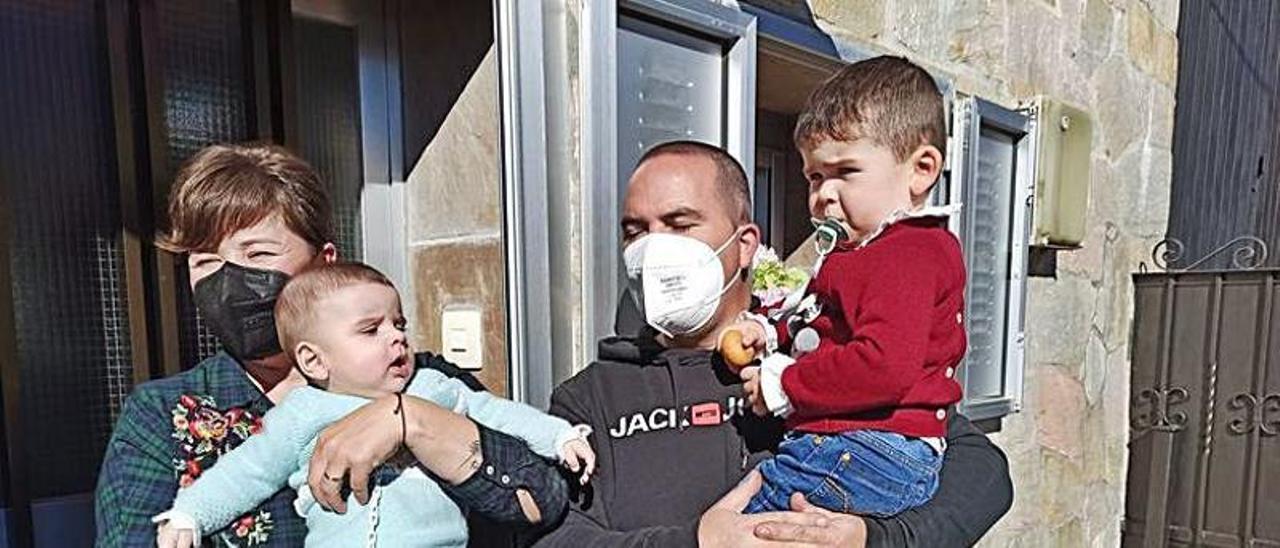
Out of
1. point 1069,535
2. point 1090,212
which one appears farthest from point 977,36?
point 1069,535

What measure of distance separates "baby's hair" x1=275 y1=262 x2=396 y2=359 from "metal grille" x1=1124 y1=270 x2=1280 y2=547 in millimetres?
3567

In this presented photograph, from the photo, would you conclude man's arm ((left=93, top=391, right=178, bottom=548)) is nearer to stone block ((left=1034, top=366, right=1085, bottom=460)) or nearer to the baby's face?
the baby's face

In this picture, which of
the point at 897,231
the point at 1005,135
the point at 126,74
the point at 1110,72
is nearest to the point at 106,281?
the point at 126,74

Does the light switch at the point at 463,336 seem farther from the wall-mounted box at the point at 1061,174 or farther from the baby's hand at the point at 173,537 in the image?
the wall-mounted box at the point at 1061,174

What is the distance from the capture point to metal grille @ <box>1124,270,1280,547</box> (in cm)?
321

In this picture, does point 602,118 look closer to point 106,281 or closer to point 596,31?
point 596,31

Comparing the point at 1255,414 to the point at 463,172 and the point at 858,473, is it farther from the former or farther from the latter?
the point at 463,172

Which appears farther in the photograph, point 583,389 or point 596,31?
point 596,31

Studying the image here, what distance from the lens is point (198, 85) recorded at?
56.9 inches

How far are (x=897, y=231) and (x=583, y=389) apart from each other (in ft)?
1.61

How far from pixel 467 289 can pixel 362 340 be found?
535 mm

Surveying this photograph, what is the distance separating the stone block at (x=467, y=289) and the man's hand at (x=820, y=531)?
2.04 feet

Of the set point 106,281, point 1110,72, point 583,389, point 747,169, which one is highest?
point 1110,72

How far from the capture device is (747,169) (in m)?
1.72
